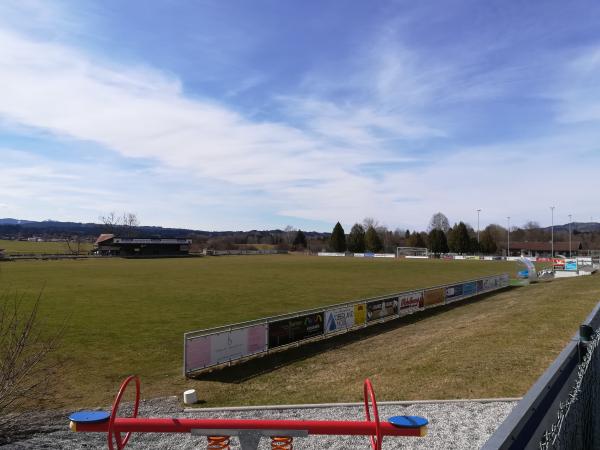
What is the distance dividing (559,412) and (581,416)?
4.17 ft

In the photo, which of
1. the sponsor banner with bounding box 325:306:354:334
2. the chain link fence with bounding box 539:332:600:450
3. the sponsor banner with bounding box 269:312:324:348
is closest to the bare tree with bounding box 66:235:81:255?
the sponsor banner with bounding box 325:306:354:334

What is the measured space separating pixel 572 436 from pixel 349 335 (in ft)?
64.1

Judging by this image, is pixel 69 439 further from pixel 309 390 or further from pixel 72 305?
pixel 72 305

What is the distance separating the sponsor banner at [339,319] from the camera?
22.3 metres

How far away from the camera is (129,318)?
1044 inches

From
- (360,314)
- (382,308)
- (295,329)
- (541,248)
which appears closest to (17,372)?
(295,329)

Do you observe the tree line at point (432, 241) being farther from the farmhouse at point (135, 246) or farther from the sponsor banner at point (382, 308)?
the sponsor banner at point (382, 308)

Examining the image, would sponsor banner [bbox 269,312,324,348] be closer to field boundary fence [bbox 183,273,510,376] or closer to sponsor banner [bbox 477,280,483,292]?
field boundary fence [bbox 183,273,510,376]

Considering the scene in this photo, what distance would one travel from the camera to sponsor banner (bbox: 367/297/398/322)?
25.5 m

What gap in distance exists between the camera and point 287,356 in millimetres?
18719

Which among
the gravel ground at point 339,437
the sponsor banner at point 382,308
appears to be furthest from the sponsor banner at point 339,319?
the gravel ground at point 339,437

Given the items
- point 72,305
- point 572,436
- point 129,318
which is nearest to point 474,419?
point 572,436

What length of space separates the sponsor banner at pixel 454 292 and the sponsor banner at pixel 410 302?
4644mm

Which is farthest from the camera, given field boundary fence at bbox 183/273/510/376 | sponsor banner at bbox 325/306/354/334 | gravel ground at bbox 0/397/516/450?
sponsor banner at bbox 325/306/354/334
